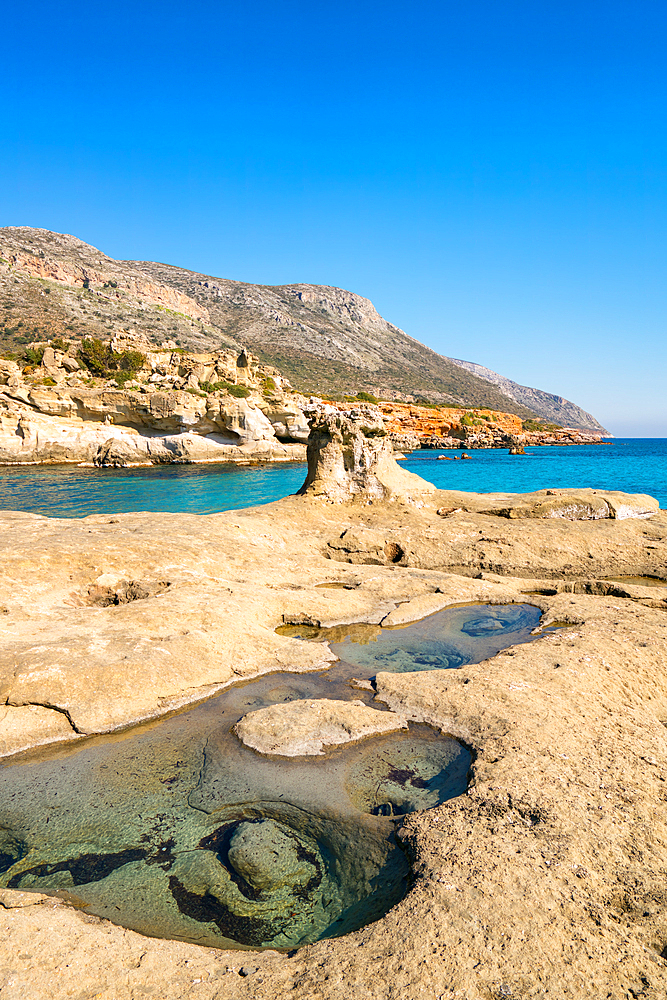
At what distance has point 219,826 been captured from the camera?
4.02 meters

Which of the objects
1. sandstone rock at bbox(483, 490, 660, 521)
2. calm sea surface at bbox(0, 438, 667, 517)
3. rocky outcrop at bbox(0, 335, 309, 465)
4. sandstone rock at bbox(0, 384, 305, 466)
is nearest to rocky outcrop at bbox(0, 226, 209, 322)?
rocky outcrop at bbox(0, 335, 309, 465)

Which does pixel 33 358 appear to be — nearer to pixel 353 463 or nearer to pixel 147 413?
pixel 147 413

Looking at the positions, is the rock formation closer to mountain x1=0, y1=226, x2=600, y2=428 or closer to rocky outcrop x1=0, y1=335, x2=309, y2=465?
rocky outcrop x1=0, y1=335, x2=309, y2=465

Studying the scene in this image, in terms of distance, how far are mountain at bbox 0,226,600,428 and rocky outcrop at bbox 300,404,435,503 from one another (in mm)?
61428

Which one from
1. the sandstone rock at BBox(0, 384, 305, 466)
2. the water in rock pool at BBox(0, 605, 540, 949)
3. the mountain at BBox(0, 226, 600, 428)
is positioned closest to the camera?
the water in rock pool at BBox(0, 605, 540, 949)

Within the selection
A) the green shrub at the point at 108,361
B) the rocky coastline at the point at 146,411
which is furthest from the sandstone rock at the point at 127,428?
the green shrub at the point at 108,361

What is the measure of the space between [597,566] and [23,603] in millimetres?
10259

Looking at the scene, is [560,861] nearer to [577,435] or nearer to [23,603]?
[23,603]

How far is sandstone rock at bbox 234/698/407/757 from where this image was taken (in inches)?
193

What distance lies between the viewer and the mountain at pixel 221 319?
252 feet

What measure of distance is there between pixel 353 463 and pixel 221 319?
364 ft

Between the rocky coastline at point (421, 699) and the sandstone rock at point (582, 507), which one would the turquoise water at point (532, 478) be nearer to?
the sandstone rock at point (582, 507)

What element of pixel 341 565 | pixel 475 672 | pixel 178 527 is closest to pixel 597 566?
pixel 341 565

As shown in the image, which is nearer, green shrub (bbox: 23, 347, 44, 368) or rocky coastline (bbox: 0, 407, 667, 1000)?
rocky coastline (bbox: 0, 407, 667, 1000)
